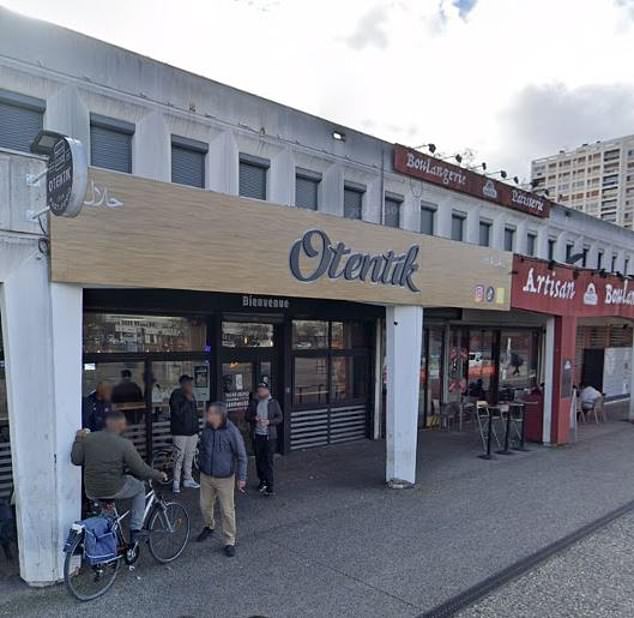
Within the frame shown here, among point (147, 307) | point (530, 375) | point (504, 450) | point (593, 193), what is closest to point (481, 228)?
point (530, 375)

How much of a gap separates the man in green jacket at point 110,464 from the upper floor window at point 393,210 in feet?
28.3

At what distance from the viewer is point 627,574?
5250 millimetres

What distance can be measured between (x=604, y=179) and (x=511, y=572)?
46.8m

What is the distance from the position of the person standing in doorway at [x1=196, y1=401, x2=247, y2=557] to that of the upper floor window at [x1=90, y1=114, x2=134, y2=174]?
461 centimetres

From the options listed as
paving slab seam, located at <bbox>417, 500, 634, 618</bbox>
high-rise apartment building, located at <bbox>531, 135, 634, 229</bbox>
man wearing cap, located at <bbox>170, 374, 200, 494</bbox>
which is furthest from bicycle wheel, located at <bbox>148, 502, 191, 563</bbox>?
high-rise apartment building, located at <bbox>531, 135, 634, 229</bbox>

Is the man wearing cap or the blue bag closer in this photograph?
the blue bag

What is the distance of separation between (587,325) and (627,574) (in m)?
15.3

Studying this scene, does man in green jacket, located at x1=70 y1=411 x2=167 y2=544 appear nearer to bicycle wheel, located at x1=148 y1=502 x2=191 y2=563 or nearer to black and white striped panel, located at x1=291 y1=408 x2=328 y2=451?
bicycle wheel, located at x1=148 y1=502 x2=191 y2=563

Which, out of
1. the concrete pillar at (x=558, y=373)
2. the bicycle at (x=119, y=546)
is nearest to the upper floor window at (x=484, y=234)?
the concrete pillar at (x=558, y=373)

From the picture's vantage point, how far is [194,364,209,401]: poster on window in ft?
30.0

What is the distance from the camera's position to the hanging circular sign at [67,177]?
4.07m

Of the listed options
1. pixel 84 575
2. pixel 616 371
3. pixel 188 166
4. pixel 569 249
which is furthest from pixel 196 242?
pixel 616 371

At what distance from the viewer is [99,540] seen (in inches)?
181

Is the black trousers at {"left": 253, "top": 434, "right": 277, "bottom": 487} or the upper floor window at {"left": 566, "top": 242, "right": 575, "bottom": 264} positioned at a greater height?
the upper floor window at {"left": 566, "top": 242, "right": 575, "bottom": 264}
